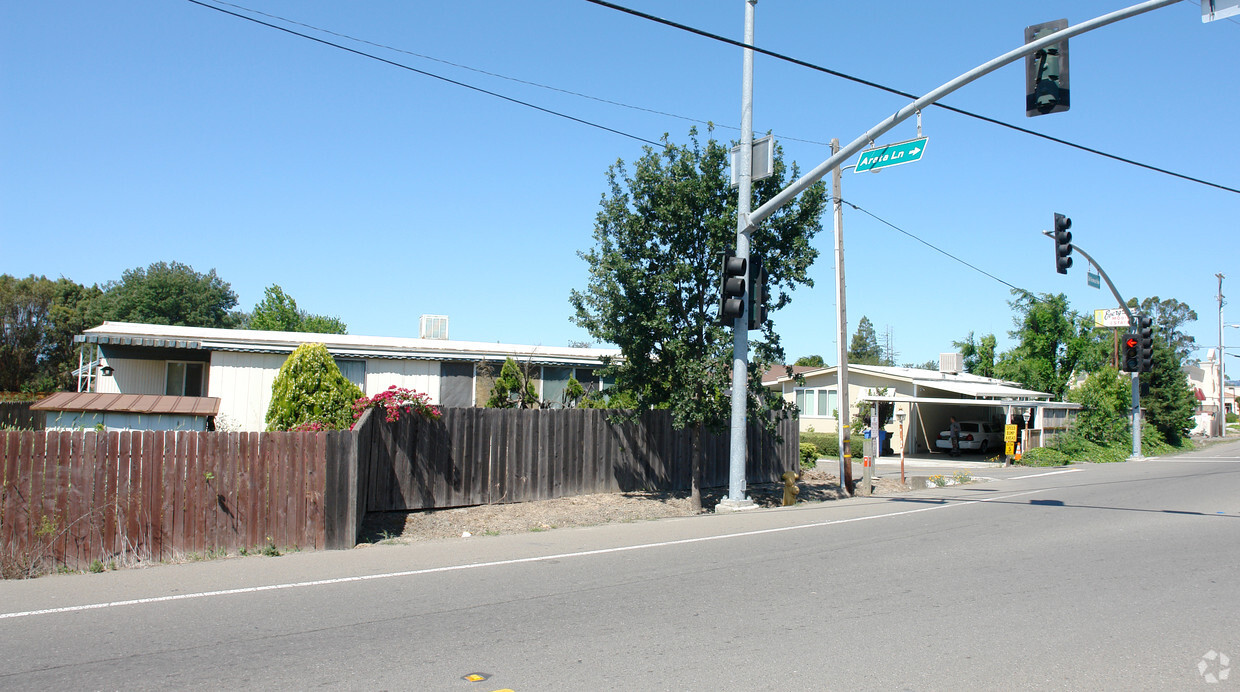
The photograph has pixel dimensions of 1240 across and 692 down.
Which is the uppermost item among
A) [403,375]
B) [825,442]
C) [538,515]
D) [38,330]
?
[38,330]

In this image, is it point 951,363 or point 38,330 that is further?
point 38,330

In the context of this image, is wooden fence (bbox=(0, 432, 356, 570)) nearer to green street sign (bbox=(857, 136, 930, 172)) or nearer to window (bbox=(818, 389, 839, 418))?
green street sign (bbox=(857, 136, 930, 172))

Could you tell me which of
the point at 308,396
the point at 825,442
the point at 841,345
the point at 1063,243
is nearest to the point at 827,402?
the point at 825,442

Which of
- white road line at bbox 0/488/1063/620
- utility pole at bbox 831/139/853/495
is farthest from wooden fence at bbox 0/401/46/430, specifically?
utility pole at bbox 831/139/853/495

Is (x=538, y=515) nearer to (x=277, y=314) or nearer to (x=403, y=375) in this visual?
(x=403, y=375)

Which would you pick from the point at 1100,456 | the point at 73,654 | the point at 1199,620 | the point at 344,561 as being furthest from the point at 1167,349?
the point at 73,654

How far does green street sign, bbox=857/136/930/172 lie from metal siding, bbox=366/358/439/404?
11.2m

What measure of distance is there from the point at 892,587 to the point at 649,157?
9.07m

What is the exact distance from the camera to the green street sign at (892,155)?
11922 millimetres

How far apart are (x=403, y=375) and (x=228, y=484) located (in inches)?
374

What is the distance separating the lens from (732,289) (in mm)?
13383

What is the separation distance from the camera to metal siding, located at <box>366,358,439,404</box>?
63.0 feet

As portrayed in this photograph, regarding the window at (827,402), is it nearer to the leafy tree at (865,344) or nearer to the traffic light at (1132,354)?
the traffic light at (1132,354)

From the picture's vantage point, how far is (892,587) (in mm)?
8156
